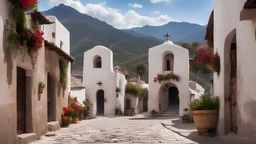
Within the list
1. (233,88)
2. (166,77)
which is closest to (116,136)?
(233,88)

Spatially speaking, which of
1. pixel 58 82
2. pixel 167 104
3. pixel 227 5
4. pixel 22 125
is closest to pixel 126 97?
pixel 167 104

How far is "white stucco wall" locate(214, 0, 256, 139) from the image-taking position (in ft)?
25.5

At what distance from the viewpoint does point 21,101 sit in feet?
39.4

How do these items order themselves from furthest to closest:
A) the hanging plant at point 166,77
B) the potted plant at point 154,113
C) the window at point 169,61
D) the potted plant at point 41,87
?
the window at point 169,61 < the potted plant at point 154,113 < the hanging plant at point 166,77 < the potted plant at point 41,87

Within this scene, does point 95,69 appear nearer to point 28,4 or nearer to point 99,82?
point 99,82

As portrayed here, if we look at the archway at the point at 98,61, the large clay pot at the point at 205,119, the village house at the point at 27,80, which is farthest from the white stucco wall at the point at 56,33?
the large clay pot at the point at 205,119

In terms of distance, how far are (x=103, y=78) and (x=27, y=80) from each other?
759 inches

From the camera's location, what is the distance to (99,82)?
31.4m

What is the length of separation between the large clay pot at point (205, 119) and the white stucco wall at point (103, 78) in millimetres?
20250

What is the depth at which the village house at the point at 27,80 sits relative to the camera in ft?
31.5

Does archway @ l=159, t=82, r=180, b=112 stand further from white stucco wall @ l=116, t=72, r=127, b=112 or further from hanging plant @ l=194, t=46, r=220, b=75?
hanging plant @ l=194, t=46, r=220, b=75

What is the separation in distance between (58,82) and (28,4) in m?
7.24

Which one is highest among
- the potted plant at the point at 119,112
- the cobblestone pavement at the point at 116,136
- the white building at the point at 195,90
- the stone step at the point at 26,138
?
the white building at the point at 195,90

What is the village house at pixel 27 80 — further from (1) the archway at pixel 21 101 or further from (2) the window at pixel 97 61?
(2) the window at pixel 97 61
